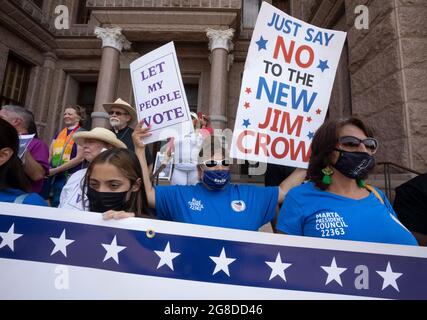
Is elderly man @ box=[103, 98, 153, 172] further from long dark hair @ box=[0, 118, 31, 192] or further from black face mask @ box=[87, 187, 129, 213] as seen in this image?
black face mask @ box=[87, 187, 129, 213]

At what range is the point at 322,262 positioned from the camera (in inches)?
53.5

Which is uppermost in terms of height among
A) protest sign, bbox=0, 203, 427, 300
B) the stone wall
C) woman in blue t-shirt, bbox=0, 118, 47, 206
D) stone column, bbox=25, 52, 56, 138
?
stone column, bbox=25, 52, 56, 138

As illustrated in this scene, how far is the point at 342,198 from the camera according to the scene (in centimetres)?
150

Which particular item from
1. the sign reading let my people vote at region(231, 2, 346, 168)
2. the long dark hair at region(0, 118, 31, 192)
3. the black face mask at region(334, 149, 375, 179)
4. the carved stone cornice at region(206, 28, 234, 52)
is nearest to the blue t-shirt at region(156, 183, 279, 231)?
the sign reading let my people vote at region(231, 2, 346, 168)

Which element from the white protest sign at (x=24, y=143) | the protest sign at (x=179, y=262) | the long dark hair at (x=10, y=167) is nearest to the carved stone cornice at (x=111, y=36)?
the white protest sign at (x=24, y=143)

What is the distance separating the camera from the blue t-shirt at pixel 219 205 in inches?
74.2

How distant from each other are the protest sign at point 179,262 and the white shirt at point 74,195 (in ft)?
1.87

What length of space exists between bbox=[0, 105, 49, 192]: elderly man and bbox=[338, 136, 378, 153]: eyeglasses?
2425mm

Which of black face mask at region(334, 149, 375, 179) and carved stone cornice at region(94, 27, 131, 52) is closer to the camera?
black face mask at region(334, 149, 375, 179)

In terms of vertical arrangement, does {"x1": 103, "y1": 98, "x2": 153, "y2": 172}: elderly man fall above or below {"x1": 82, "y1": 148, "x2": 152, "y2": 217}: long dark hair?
above

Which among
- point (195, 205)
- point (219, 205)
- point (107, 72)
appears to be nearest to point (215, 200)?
point (219, 205)

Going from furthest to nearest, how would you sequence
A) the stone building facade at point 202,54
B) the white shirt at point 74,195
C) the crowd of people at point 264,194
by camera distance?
the stone building facade at point 202,54 → the white shirt at point 74,195 → the crowd of people at point 264,194

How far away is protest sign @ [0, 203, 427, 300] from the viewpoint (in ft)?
4.28

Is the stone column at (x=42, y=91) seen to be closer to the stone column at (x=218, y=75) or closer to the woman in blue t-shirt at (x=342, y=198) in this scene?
the stone column at (x=218, y=75)
